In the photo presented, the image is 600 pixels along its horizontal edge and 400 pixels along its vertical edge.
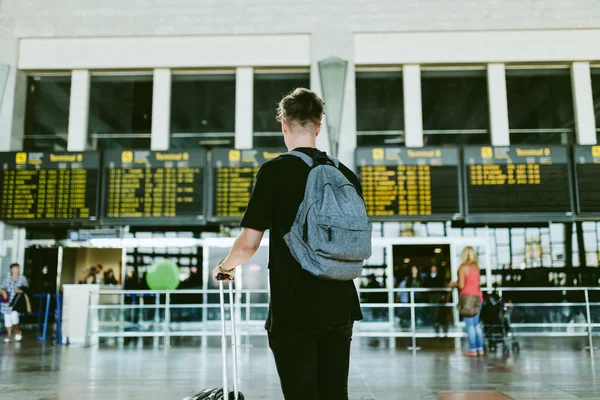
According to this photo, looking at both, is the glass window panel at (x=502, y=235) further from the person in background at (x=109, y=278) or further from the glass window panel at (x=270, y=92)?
the person in background at (x=109, y=278)

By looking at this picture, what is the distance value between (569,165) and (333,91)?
4353 mm

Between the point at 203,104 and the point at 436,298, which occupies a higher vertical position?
the point at 203,104

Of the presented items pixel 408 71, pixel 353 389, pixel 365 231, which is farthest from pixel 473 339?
pixel 365 231

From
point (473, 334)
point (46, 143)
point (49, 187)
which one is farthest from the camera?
point (46, 143)

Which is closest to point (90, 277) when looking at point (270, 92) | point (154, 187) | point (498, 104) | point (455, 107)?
point (154, 187)

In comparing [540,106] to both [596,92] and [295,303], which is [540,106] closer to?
[596,92]

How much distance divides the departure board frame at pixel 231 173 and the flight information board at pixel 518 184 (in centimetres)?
349

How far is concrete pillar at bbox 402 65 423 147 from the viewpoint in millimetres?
10719

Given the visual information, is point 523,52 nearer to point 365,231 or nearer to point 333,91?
point 333,91

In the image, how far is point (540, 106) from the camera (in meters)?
11.0

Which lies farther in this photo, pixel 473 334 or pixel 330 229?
pixel 473 334

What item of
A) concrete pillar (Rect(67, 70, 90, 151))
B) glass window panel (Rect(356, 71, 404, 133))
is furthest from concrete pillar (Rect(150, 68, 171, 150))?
glass window panel (Rect(356, 71, 404, 133))

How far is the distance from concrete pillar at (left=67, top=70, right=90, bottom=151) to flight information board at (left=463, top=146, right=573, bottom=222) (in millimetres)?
7571

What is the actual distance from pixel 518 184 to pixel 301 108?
8277mm
